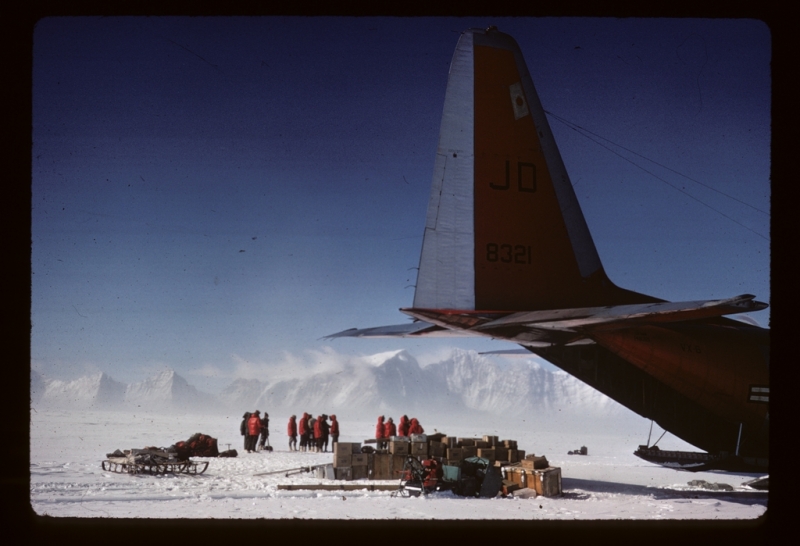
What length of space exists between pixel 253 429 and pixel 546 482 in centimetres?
850

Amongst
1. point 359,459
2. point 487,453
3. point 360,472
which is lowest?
point 360,472

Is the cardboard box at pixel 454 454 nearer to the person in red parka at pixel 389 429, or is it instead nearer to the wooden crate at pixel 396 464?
the wooden crate at pixel 396 464

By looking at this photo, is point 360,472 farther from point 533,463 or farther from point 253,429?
point 253,429

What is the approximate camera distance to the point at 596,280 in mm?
9648

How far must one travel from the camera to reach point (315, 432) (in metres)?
15.8

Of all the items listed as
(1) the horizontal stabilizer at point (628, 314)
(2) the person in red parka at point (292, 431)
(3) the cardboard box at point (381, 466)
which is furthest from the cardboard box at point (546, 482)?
(2) the person in red parka at point (292, 431)

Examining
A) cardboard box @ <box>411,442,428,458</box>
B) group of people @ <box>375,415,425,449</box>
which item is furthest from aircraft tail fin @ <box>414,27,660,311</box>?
group of people @ <box>375,415,425,449</box>

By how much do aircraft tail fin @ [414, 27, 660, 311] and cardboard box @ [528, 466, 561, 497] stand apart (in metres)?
2.33

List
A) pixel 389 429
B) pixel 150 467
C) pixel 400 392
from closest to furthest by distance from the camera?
pixel 150 467
pixel 389 429
pixel 400 392

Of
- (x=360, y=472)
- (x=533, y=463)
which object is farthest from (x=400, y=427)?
(x=533, y=463)

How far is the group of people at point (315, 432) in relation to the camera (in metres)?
15.8

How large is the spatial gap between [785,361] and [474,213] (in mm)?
3971

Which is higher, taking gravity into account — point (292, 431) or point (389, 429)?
point (389, 429)

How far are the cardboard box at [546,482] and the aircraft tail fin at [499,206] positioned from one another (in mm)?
2335
